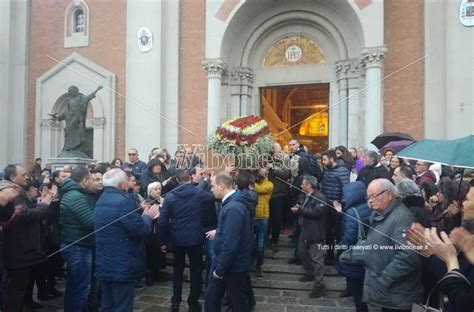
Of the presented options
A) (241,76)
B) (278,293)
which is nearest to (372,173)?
(278,293)

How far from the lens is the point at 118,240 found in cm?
430

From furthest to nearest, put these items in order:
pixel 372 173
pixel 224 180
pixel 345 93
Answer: pixel 345 93 < pixel 372 173 < pixel 224 180

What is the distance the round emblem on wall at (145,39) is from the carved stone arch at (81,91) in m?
1.54

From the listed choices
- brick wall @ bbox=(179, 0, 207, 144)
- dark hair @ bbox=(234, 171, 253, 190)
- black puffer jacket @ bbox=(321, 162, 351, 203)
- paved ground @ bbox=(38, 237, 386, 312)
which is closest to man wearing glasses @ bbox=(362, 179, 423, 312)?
dark hair @ bbox=(234, 171, 253, 190)

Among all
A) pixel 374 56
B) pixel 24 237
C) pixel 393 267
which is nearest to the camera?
pixel 393 267

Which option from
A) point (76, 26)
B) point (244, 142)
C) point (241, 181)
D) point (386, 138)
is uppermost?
point (76, 26)

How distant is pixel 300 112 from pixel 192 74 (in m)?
5.17

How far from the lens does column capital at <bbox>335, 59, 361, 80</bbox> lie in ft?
40.8

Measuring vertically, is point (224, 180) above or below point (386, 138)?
below

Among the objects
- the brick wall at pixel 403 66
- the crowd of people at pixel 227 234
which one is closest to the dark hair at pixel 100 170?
the crowd of people at pixel 227 234

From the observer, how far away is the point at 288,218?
8352mm

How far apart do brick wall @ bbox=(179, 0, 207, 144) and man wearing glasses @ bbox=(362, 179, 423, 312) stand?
9.75m

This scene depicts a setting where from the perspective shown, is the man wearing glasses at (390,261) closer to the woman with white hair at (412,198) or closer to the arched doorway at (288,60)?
the woman with white hair at (412,198)

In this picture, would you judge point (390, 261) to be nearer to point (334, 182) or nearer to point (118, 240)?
point (118, 240)
